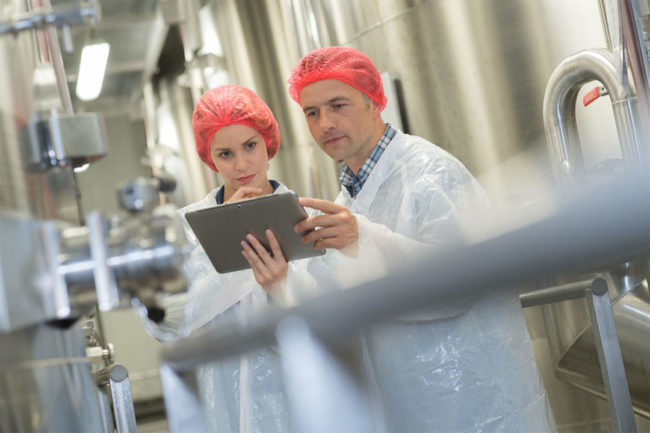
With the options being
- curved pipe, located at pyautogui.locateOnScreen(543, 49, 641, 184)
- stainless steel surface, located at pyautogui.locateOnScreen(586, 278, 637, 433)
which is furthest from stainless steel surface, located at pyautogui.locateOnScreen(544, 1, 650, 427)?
stainless steel surface, located at pyautogui.locateOnScreen(586, 278, 637, 433)

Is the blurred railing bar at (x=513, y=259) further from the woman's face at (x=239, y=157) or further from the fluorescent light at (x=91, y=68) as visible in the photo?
the fluorescent light at (x=91, y=68)

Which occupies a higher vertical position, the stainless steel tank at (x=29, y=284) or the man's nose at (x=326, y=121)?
the man's nose at (x=326, y=121)

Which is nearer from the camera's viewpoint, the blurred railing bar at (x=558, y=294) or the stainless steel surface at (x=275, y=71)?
the blurred railing bar at (x=558, y=294)

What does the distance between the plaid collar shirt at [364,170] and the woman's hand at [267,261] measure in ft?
0.86

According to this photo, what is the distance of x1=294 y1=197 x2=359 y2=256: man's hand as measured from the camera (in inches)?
56.5

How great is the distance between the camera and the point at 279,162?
350 cm

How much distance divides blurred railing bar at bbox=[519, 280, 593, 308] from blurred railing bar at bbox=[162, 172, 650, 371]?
1.28 m

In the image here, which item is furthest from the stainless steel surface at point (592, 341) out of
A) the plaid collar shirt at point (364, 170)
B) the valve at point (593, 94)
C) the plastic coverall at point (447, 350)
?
the plaid collar shirt at point (364, 170)

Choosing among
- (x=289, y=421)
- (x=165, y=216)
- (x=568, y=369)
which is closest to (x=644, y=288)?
(x=568, y=369)

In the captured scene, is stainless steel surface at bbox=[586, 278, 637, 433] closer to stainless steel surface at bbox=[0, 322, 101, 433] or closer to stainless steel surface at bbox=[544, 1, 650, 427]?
stainless steel surface at bbox=[544, 1, 650, 427]

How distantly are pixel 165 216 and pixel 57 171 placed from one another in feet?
0.44

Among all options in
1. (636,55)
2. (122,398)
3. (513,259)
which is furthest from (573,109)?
(513,259)

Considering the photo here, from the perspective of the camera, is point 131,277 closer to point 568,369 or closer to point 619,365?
point 619,365

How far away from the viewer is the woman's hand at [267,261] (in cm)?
148
